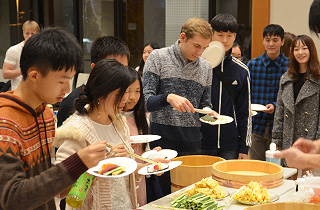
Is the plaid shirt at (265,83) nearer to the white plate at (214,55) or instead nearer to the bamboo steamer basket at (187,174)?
the white plate at (214,55)

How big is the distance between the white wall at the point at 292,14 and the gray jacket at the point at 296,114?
92.5 inches

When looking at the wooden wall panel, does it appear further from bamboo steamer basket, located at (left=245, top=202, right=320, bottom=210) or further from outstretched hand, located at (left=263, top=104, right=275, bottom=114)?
bamboo steamer basket, located at (left=245, top=202, right=320, bottom=210)

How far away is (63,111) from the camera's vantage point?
2.97 metres

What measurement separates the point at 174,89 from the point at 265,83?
2082 mm

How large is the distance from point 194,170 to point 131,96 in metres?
0.74

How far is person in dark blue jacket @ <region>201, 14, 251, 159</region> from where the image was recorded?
379 centimetres

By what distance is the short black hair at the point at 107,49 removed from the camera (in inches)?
127

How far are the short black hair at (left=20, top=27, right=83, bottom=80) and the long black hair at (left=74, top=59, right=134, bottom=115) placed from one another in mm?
663

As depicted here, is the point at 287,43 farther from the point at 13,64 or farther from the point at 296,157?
the point at 296,157

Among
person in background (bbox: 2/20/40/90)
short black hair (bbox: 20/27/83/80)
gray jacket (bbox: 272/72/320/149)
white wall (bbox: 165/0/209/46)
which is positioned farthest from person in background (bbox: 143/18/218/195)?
white wall (bbox: 165/0/209/46)

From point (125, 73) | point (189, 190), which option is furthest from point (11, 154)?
A: point (189, 190)

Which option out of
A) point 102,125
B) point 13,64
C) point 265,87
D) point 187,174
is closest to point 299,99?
point 265,87

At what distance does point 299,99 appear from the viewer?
14.4 ft

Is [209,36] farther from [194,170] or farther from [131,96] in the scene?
[194,170]
